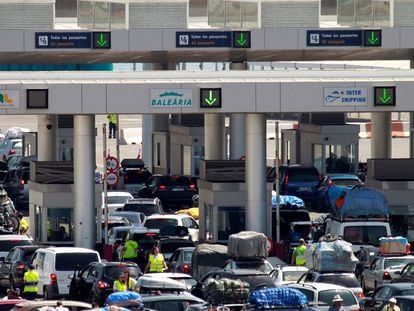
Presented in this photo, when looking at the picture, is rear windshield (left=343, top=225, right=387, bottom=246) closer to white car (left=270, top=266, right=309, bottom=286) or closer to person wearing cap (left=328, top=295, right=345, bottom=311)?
white car (left=270, top=266, right=309, bottom=286)

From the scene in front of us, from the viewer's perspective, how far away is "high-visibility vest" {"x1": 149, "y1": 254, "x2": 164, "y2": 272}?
3816 cm

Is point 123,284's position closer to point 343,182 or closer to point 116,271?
point 116,271

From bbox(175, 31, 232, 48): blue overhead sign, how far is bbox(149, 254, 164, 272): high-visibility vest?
2049 cm

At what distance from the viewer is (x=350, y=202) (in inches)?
1721

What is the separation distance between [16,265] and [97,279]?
13.8 ft

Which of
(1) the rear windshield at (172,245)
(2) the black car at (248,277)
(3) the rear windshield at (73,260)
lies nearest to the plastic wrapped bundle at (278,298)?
(2) the black car at (248,277)

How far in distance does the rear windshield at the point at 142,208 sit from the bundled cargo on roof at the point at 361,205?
35.7ft

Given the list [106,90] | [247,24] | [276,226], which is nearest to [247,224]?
[276,226]

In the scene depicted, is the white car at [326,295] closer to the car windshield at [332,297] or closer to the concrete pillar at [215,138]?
the car windshield at [332,297]

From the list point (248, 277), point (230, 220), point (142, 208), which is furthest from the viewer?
point (142, 208)

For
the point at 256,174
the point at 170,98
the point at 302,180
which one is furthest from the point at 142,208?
the point at 170,98

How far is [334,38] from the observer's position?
58781 mm

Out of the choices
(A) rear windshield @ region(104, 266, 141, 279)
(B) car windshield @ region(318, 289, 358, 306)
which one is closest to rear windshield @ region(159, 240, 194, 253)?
(A) rear windshield @ region(104, 266, 141, 279)

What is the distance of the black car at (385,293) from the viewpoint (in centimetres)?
3084
